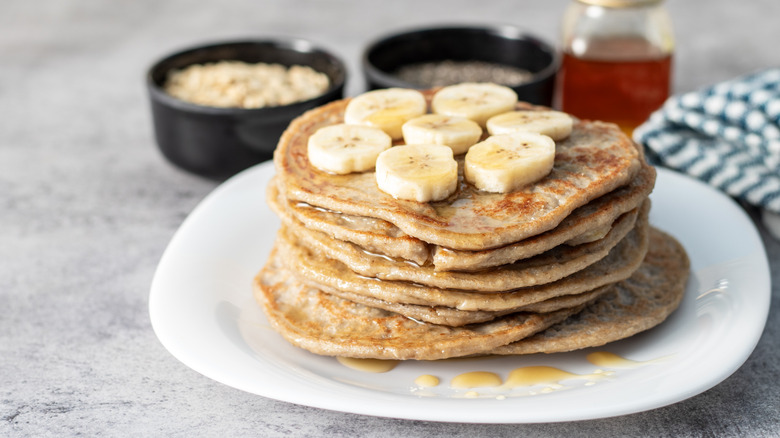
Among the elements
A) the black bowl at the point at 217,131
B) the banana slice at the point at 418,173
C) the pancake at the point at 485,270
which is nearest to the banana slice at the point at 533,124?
the banana slice at the point at 418,173

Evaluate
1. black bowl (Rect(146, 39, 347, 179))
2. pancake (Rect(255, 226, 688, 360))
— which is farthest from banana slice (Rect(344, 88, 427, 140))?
black bowl (Rect(146, 39, 347, 179))

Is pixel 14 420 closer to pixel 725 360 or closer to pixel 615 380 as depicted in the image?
pixel 615 380

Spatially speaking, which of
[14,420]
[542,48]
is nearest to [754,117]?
[542,48]

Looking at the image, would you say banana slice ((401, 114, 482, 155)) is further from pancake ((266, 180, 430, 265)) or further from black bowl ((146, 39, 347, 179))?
black bowl ((146, 39, 347, 179))

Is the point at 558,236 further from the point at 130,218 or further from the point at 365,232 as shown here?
the point at 130,218

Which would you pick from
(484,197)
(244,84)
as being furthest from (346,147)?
(244,84)

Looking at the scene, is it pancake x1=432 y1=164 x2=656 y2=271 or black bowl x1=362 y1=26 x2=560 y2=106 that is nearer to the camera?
pancake x1=432 y1=164 x2=656 y2=271
